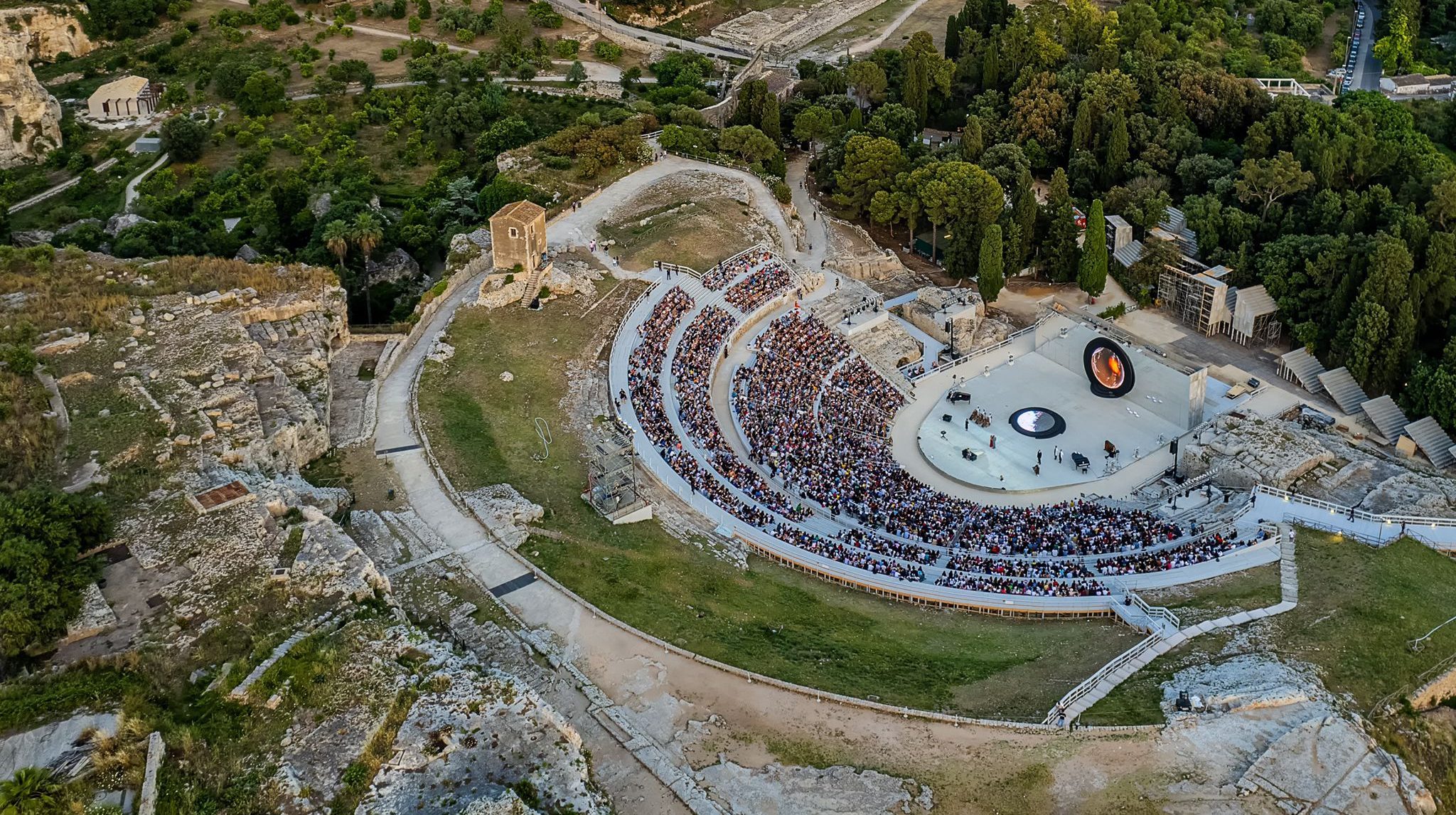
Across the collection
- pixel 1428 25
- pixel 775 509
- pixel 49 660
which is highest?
pixel 1428 25

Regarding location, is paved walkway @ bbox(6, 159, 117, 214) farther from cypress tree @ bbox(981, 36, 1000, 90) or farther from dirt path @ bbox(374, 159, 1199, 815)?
cypress tree @ bbox(981, 36, 1000, 90)

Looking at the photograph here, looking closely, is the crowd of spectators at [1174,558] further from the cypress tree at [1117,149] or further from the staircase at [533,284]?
the cypress tree at [1117,149]

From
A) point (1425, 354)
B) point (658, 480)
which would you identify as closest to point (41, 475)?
point (658, 480)

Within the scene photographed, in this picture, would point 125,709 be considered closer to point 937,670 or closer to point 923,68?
point 937,670

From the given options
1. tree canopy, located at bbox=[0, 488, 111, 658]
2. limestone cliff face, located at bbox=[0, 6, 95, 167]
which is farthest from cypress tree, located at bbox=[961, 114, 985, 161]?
limestone cliff face, located at bbox=[0, 6, 95, 167]

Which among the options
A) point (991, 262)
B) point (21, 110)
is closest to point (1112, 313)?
point (991, 262)

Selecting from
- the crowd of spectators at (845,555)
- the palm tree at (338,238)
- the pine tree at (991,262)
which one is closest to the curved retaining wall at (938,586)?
the crowd of spectators at (845,555)
